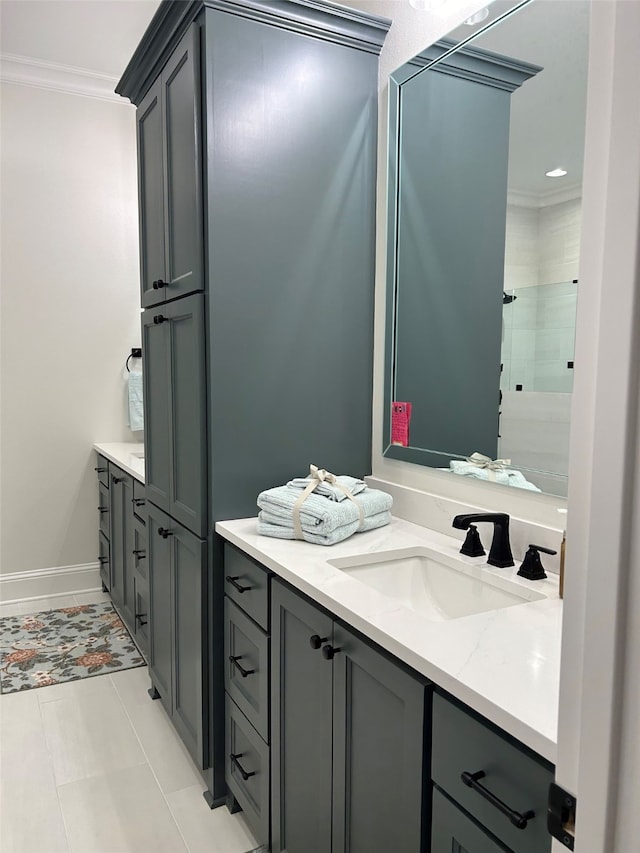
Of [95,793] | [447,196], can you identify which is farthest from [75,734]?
[447,196]

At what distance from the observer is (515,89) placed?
1.56 meters

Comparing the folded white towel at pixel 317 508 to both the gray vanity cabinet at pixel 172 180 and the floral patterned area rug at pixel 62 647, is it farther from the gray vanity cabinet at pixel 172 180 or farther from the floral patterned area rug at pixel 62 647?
the floral patterned area rug at pixel 62 647

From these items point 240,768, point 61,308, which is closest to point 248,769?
point 240,768

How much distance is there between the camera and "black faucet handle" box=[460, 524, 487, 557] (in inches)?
60.7

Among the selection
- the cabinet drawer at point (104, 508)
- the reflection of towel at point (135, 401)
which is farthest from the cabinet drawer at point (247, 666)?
the reflection of towel at point (135, 401)

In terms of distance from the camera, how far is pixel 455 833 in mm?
955

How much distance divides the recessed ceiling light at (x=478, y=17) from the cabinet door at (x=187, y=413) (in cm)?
99

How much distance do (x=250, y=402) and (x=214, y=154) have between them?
680mm

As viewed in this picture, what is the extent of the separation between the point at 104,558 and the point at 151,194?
2.16 m

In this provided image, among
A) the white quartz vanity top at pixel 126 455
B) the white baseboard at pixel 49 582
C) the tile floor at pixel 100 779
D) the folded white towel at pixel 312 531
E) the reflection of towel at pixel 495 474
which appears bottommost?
the tile floor at pixel 100 779

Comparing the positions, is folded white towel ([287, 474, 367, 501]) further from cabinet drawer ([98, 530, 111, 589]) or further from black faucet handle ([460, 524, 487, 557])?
cabinet drawer ([98, 530, 111, 589])

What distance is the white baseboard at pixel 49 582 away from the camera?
3.50m

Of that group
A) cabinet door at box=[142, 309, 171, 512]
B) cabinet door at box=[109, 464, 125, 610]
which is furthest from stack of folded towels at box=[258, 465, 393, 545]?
cabinet door at box=[109, 464, 125, 610]

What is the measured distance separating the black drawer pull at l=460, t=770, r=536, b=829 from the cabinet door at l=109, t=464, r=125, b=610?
2373mm
